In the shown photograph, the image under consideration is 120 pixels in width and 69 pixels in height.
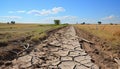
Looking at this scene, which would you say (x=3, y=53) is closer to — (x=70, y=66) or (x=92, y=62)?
(x=70, y=66)

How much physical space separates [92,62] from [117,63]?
0.96 metres

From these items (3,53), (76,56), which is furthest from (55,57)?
(3,53)

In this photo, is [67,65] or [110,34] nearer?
[67,65]

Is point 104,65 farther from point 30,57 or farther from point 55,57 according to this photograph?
point 30,57

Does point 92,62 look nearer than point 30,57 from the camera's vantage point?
Yes

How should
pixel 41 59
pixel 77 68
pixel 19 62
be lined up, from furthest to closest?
pixel 41 59 → pixel 19 62 → pixel 77 68

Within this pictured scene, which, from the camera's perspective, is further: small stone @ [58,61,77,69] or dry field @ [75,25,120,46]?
dry field @ [75,25,120,46]

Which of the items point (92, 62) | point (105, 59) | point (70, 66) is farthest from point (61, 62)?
point (105, 59)

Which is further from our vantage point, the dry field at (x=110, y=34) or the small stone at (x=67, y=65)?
the dry field at (x=110, y=34)

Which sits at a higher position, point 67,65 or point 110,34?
point 67,65

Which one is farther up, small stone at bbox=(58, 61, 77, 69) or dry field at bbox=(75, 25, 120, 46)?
small stone at bbox=(58, 61, 77, 69)

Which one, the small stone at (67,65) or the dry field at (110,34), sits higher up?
the small stone at (67,65)

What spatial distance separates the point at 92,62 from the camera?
21.8 feet

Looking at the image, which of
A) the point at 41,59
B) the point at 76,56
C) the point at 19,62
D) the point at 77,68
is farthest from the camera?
the point at 76,56
